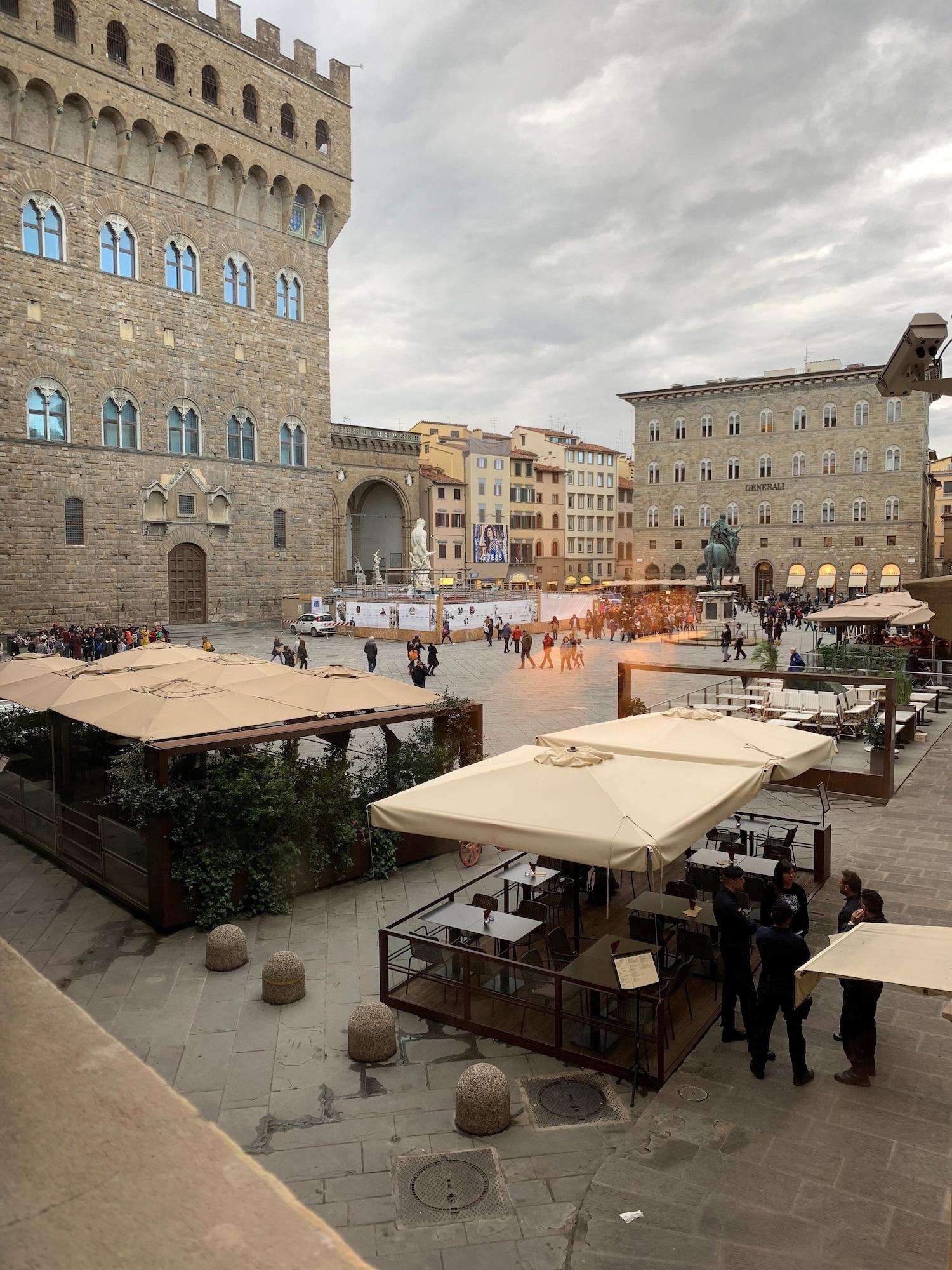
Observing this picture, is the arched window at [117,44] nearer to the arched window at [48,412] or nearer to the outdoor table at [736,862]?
the arched window at [48,412]

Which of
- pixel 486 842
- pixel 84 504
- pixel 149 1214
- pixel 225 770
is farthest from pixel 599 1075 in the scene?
pixel 84 504

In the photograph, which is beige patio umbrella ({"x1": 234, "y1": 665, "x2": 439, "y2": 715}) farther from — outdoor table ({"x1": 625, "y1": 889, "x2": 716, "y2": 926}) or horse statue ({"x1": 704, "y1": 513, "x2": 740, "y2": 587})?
horse statue ({"x1": 704, "y1": 513, "x2": 740, "y2": 587})

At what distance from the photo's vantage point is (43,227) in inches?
1348

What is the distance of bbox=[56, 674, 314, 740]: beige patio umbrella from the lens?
938 centimetres

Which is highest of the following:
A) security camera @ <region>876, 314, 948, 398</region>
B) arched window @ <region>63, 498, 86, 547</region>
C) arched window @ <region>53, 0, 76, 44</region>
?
arched window @ <region>53, 0, 76, 44</region>

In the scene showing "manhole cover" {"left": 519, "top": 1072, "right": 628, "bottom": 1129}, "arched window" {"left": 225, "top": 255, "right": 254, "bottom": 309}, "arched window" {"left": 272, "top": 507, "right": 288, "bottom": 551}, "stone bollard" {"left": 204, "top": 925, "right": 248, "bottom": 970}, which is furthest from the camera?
"arched window" {"left": 272, "top": 507, "right": 288, "bottom": 551}

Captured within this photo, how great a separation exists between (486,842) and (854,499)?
67.1 metres

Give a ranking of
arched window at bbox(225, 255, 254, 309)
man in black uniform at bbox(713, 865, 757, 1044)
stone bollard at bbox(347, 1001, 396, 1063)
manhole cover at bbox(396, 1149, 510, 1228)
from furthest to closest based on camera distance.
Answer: arched window at bbox(225, 255, 254, 309)
man in black uniform at bbox(713, 865, 757, 1044)
stone bollard at bbox(347, 1001, 396, 1063)
manhole cover at bbox(396, 1149, 510, 1228)

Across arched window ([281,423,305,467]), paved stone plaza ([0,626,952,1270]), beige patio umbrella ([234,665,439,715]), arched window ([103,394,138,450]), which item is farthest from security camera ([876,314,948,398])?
arched window ([281,423,305,467])

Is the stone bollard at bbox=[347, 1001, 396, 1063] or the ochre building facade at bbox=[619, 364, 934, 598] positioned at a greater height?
the ochre building facade at bbox=[619, 364, 934, 598]

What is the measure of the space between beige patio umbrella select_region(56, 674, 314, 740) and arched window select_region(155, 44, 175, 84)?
35775 millimetres

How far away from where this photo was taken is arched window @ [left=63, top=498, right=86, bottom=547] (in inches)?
1410

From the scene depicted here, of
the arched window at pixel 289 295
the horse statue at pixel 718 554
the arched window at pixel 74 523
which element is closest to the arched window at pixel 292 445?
the arched window at pixel 289 295

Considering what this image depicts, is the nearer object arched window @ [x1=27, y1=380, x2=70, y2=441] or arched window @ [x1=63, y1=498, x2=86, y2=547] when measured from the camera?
arched window @ [x1=27, y1=380, x2=70, y2=441]
